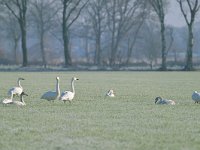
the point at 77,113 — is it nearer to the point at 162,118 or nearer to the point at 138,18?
the point at 162,118

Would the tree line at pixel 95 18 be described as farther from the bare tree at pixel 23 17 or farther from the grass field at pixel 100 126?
the grass field at pixel 100 126

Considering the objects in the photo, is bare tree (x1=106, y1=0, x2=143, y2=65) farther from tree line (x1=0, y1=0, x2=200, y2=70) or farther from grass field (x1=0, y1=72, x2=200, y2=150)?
grass field (x1=0, y1=72, x2=200, y2=150)

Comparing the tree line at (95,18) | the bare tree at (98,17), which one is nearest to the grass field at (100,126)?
the tree line at (95,18)

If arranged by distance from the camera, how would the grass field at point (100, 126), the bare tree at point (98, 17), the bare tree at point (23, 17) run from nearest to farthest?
the grass field at point (100, 126), the bare tree at point (23, 17), the bare tree at point (98, 17)

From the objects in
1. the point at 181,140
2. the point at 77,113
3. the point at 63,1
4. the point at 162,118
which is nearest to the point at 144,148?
the point at 181,140

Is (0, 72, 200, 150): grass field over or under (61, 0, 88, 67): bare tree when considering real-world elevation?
under

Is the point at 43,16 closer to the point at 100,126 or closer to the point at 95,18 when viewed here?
the point at 95,18

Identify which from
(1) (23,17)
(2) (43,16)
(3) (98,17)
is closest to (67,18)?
(1) (23,17)

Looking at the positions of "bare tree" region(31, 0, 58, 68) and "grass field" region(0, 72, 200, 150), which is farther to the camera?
"bare tree" region(31, 0, 58, 68)

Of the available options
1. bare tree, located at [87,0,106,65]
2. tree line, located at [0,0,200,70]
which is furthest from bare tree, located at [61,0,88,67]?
bare tree, located at [87,0,106,65]

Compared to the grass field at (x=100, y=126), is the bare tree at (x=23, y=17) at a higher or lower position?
higher

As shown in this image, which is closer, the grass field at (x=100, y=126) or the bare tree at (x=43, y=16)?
the grass field at (x=100, y=126)

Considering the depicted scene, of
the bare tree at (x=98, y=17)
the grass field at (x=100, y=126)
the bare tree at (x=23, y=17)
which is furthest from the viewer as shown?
the bare tree at (x=98, y=17)

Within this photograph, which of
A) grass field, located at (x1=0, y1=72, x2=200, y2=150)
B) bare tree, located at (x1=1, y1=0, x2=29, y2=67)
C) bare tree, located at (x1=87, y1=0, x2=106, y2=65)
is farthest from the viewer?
bare tree, located at (x1=87, y1=0, x2=106, y2=65)
